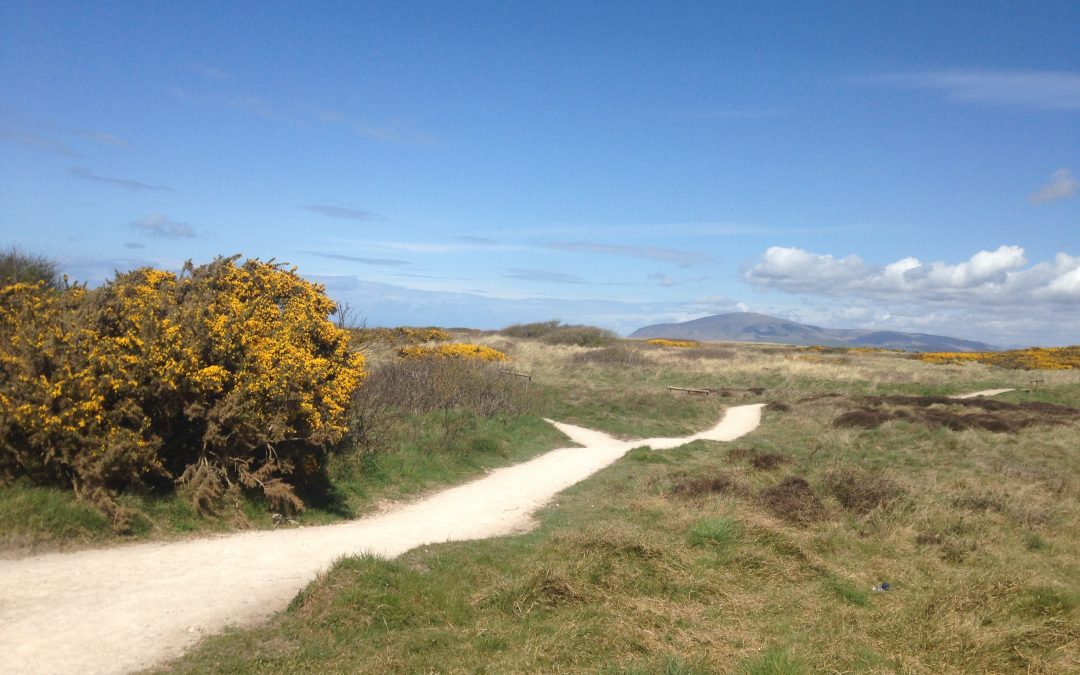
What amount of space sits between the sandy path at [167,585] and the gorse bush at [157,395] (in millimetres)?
982

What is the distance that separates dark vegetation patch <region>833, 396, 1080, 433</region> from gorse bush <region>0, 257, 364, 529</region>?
Answer: 1724cm

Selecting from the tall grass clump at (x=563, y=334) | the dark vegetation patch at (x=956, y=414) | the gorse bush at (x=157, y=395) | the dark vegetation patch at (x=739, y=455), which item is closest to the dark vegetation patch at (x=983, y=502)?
the dark vegetation patch at (x=739, y=455)

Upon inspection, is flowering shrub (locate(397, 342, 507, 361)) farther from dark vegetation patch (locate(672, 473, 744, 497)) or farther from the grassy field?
dark vegetation patch (locate(672, 473, 744, 497))

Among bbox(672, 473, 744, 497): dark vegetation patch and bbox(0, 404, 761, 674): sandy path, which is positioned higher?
bbox(672, 473, 744, 497): dark vegetation patch

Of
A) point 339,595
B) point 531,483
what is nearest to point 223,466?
point 339,595

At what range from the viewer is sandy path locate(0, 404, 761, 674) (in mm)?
5898

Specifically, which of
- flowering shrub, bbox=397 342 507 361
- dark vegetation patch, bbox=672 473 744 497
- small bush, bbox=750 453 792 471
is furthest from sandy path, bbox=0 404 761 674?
flowering shrub, bbox=397 342 507 361

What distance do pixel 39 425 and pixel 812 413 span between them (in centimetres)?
2276

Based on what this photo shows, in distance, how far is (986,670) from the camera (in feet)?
18.1

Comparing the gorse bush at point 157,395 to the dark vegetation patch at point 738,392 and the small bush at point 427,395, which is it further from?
the dark vegetation patch at point 738,392

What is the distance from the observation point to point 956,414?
2353 centimetres

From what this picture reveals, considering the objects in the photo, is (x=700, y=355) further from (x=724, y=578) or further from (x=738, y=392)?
(x=724, y=578)

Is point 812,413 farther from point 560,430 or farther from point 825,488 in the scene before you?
point 825,488

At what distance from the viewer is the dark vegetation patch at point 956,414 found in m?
21.3
